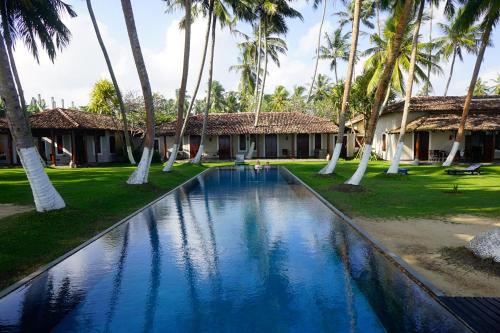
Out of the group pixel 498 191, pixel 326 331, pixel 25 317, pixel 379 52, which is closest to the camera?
pixel 326 331

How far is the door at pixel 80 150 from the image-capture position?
29.5 m

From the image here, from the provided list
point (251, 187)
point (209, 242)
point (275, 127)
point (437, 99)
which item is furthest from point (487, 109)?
point (209, 242)

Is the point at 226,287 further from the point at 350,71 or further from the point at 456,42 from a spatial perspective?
the point at 456,42

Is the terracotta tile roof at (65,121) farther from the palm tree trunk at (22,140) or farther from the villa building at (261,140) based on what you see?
the palm tree trunk at (22,140)

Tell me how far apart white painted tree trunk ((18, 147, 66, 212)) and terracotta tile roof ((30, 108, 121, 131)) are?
19058 mm

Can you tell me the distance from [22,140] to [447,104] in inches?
1147

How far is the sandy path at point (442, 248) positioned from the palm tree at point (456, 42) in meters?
23.4

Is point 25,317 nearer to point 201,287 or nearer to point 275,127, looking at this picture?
point 201,287

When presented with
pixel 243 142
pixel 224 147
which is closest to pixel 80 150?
pixel 224 147

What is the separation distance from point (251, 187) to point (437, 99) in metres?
22.0

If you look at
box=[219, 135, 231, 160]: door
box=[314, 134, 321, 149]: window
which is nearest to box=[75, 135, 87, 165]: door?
box=[219, 135, 231, 160]: door

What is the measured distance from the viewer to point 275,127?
34656 mm

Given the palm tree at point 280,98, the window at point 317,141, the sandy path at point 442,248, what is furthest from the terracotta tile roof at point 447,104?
the palm tree at point 280,98

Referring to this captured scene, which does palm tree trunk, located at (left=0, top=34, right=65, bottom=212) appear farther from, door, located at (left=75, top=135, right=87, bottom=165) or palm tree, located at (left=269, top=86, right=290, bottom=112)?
palm tree, located at (left=269, top=86, right=290, bottom=112)
